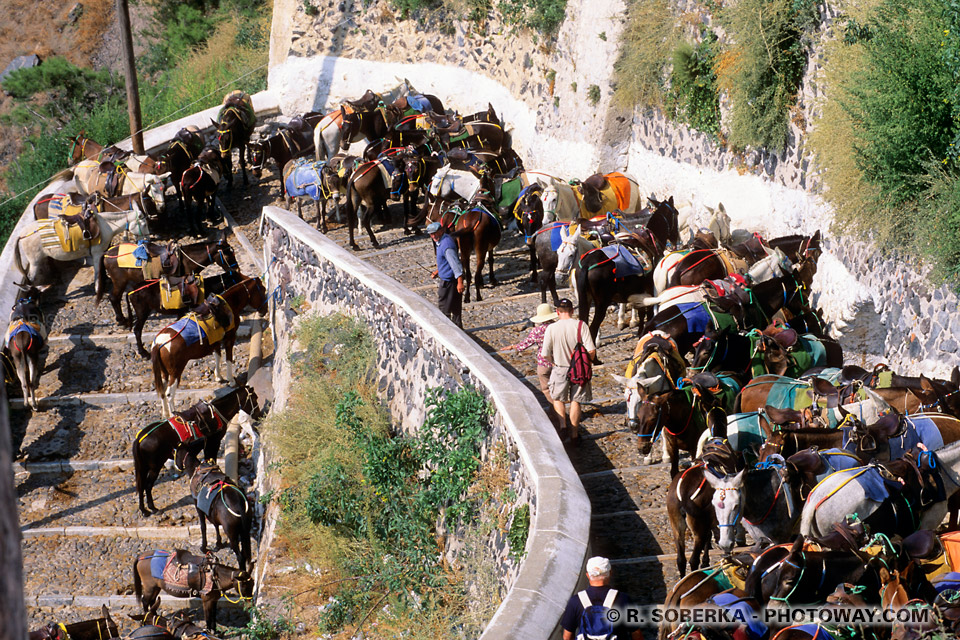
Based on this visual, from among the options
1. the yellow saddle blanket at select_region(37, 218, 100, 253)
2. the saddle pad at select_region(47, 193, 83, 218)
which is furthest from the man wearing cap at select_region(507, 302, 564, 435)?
the saddle pad at select_region(47, 193, 83, 218)

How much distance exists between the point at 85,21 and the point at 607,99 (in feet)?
106

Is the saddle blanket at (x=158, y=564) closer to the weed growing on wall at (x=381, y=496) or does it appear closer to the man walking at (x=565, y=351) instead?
the weed growing on wall at (x=381, y=496)

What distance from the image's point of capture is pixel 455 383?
10789 millimetres

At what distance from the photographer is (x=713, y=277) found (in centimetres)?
1150

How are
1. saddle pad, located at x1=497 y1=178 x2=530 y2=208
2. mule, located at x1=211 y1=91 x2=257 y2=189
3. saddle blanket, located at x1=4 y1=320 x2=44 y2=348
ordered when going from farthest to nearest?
mule, located at x1=211 y1=91 x2=257 y2=189
saddle pad, located at x1=497 y1=178 x2=530 y2=208
saddle blanket, located at x1=4 y1=320 x2=44 y2=348

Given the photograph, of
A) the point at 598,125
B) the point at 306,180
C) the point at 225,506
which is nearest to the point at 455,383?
the point at 225,506

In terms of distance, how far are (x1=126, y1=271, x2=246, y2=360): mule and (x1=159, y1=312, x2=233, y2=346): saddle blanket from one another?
3.95ft

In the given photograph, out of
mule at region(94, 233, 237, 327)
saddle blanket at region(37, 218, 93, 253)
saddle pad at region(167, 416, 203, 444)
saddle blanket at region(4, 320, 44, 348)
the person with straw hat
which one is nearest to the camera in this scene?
the person with straw hat

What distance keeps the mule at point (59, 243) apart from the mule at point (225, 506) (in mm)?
6998

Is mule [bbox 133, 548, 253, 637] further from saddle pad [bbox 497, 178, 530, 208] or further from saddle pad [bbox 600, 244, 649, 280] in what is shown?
saddle pad [bbox 497, 178, 530, 208]

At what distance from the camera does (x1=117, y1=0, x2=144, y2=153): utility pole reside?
72.0ft

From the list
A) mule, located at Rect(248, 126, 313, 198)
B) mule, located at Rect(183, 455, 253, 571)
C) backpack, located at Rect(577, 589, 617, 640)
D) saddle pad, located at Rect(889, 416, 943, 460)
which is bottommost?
mule, located at Rect(183, 455, 253, 571)

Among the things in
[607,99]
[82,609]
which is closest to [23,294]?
[82,609]

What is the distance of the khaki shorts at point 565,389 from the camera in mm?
9852
